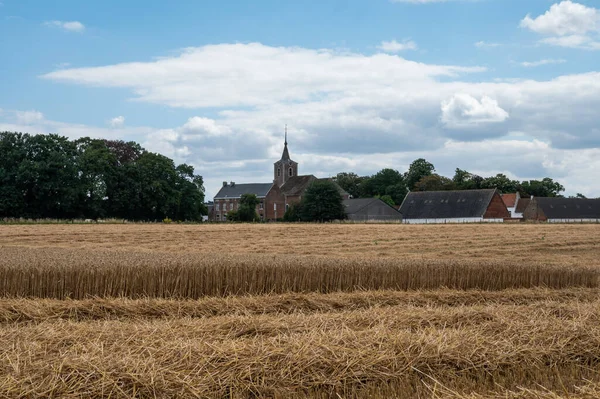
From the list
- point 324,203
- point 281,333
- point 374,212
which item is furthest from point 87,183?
point 281,333

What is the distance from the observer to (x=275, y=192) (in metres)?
141

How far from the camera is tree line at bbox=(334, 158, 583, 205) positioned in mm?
124938

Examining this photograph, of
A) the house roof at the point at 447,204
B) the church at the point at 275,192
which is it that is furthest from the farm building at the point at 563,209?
the church at the point at 275,192

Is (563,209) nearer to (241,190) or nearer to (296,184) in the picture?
(296,184)

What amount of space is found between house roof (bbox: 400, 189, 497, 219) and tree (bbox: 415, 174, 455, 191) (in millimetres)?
23408

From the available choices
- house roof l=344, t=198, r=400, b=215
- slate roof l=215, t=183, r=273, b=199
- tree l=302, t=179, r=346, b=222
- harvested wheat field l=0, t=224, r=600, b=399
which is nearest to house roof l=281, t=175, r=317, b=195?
slate roof l=215, t=183, r=273, b=199

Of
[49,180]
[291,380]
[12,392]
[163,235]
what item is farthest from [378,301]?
[49,180]

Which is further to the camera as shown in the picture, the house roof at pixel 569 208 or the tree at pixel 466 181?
the tree at pixel 466 181

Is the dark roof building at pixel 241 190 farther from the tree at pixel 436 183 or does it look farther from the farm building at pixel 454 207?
the farm building at pixel 454 207

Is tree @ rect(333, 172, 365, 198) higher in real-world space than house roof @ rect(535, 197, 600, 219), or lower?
higher

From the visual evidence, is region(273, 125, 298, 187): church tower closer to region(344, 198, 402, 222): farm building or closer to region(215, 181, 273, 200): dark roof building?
region(215, 181, 273, 200): dark roof building

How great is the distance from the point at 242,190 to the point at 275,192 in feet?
33.8

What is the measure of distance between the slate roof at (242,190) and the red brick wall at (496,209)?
58980mm

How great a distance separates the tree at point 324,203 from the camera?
90.4 m
